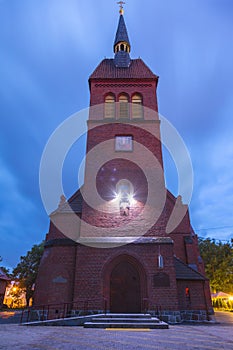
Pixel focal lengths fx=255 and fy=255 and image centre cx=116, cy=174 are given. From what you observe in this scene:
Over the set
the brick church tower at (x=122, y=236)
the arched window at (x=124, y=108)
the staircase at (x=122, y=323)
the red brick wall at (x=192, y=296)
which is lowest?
the staircase at (x=122, y=323)

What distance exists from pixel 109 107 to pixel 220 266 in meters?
25.6

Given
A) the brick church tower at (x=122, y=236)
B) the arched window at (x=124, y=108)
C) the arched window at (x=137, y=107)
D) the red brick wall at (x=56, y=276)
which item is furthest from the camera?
the arched window at (x=124, y=108)

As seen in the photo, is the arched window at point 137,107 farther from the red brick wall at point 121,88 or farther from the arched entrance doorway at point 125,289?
the arched entrance doorway at point 125,289

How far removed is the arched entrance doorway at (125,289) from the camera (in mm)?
13016

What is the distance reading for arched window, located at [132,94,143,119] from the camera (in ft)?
59.2

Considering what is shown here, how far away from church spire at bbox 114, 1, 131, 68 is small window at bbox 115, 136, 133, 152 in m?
7.79

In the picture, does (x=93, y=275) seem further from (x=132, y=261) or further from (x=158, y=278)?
(x=158, y=278)

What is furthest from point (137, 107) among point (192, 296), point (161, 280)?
point (192, 296)

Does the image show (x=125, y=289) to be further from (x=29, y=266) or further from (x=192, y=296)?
(x=29, y=266)

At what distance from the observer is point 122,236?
544 inches

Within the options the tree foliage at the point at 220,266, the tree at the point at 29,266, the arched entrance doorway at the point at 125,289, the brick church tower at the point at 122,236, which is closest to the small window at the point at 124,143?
the brick church tower at the point at 122,236

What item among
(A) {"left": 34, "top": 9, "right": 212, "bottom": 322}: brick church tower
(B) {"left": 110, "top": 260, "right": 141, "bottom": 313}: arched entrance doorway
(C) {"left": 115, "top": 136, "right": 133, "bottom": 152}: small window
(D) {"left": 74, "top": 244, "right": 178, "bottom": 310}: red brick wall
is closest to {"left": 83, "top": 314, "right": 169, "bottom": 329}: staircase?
(D) {"left": 74, "top": 244, "right": 178, "bottom": 310}: red brick wall

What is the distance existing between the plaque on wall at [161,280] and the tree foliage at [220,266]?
901 inches

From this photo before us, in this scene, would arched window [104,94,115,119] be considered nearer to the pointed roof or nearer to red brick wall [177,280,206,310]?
the pointed roof
